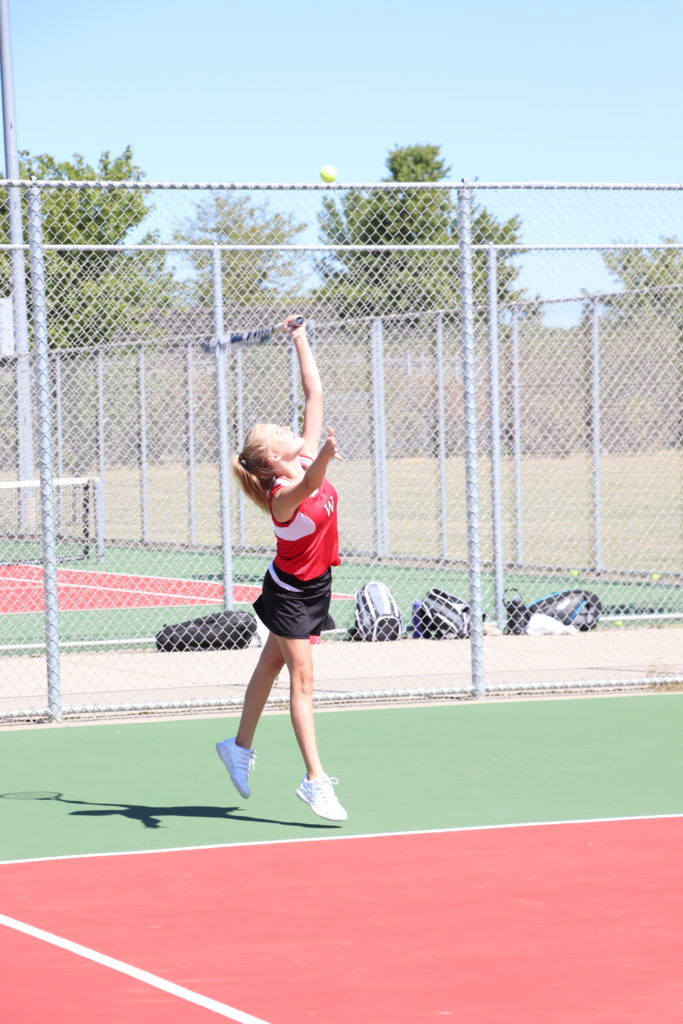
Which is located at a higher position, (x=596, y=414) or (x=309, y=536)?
(x=596, y=414)

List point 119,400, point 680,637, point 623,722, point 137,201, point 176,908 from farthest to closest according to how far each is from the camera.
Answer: point 137,201 → point 119,400 → point 680,637 → point 623,722 → point 176,908

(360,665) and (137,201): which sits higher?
(137,201)

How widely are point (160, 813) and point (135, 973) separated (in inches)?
90.1

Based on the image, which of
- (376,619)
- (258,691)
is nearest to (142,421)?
(376,619)

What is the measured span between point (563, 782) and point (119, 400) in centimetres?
1329

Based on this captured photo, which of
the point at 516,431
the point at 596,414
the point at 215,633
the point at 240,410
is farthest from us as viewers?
the point at 240,410

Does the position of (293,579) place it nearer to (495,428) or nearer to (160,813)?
(160,813)

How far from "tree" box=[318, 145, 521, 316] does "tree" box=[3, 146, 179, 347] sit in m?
2.33

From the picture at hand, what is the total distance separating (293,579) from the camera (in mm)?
6555

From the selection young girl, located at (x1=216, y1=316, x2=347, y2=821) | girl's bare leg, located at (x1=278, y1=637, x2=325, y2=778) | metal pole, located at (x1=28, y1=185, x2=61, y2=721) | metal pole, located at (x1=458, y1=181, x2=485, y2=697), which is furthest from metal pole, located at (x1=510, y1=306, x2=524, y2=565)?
girl's bare leg, located at (x1=278, y1=637, x2=325, y2=778)

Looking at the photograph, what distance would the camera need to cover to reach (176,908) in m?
5.32

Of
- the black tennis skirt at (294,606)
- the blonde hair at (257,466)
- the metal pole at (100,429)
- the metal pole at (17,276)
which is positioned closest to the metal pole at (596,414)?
the metal pole at (17,276)

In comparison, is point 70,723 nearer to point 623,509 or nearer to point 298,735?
point 298,735

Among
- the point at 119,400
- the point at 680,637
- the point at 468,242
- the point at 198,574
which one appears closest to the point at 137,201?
the point at 119,400
